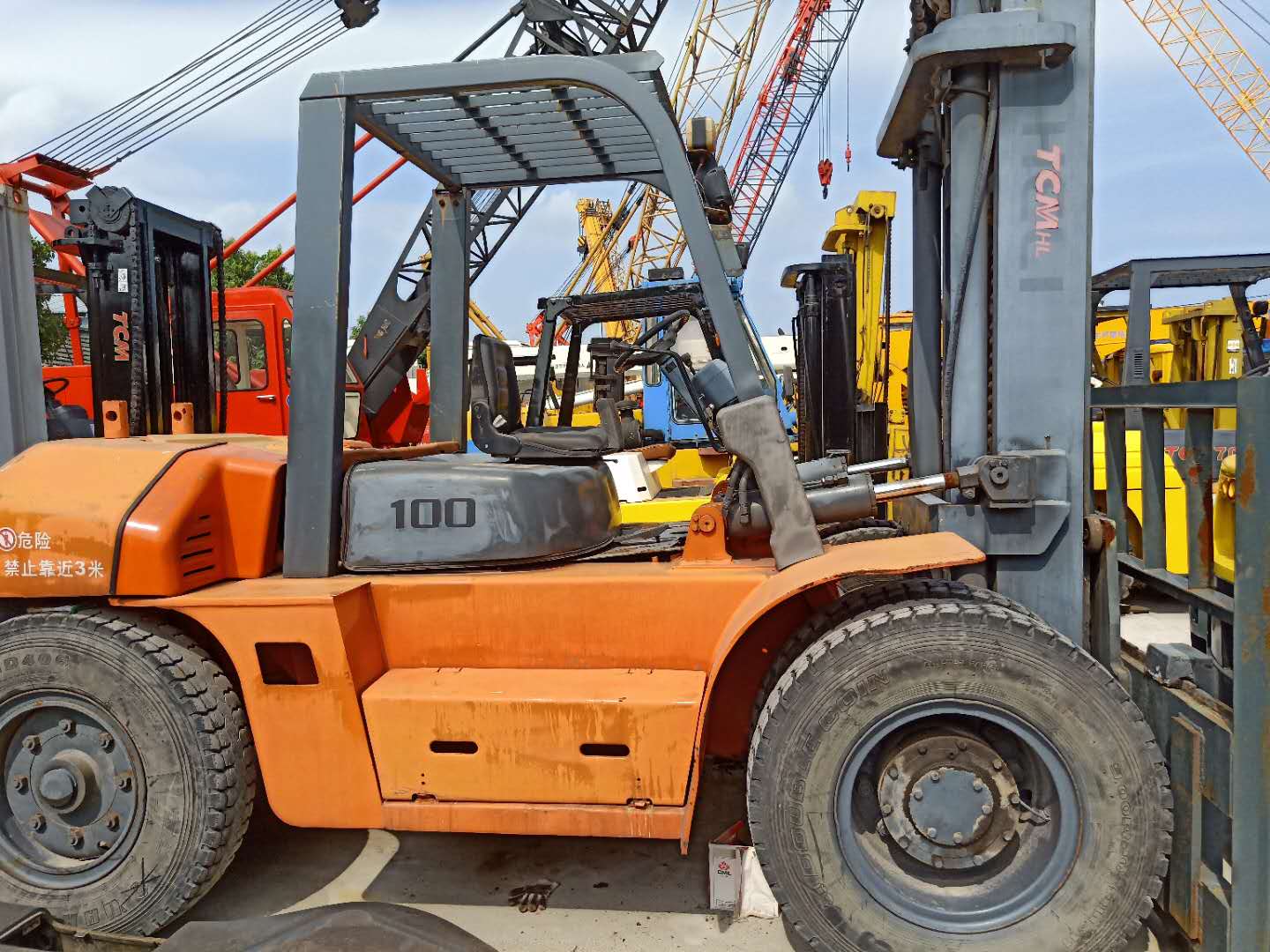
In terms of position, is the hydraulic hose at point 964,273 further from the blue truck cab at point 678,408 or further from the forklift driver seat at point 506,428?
the blue truck cab at point 678,408

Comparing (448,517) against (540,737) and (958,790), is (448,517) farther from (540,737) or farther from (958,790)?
(958,790)

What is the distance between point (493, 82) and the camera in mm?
2766

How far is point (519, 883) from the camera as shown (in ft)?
10.9

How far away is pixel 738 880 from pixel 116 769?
215 centimetres

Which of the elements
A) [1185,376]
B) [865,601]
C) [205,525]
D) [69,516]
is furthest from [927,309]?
[1185,376]

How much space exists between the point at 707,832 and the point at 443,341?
245 cm

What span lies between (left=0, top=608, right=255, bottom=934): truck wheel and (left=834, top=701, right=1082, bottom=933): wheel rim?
6.68ft

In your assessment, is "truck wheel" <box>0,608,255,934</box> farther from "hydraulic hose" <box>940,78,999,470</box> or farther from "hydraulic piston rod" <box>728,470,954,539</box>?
"hydraulic hose" <box>940,78,999,470</box>

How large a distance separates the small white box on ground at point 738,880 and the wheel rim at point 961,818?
479mm

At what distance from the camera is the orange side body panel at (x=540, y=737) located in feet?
8.89

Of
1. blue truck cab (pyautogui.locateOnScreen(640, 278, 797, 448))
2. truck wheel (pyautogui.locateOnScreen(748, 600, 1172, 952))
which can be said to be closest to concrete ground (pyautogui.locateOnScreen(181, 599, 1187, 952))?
truck wheel (pyautogui.locateOnScreen(748, 600, 1172, 952))

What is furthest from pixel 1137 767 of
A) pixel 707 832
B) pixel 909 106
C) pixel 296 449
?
pixel 296 449

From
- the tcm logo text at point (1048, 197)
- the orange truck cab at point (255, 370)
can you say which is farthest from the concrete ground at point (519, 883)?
the orange truck cab at point (255, 370)

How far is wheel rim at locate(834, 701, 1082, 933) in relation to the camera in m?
2.53
